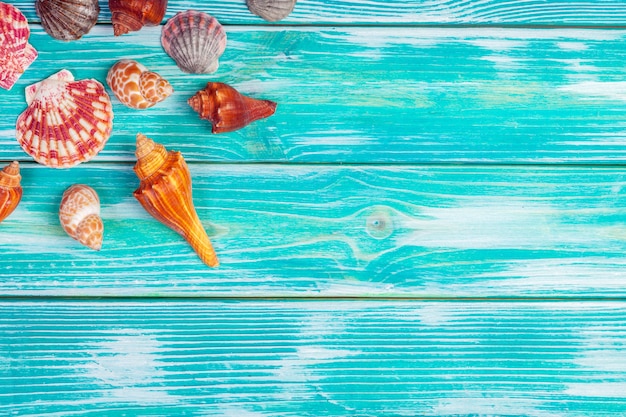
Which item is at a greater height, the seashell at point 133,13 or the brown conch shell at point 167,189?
the seashell at point 133,13

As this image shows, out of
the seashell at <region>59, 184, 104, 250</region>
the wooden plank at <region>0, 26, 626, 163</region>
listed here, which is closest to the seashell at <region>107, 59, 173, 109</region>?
the wooden plank at <region>0, 26, 626, 163</region>

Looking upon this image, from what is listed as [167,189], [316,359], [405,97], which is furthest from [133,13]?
[316,359]

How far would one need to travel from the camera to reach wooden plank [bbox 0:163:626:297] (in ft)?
2.66

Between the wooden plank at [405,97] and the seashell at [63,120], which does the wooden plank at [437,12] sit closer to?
the wooden plank at [405,97]

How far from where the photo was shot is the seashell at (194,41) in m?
0.76

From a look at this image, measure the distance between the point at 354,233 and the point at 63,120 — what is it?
1.35 ft

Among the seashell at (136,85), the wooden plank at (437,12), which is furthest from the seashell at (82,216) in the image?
the wooden plank at (437,12)

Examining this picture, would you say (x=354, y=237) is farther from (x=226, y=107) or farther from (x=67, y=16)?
(x=67, y=16)

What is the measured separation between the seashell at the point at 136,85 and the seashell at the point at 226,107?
41 mm

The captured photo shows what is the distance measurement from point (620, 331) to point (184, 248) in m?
0.62

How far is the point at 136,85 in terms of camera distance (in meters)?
0.76

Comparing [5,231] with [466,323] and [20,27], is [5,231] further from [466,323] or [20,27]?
[466,323]

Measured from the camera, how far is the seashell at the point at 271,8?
77 centimetres

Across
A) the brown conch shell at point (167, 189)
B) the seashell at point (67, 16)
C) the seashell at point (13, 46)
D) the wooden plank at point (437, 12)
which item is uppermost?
the wooden plank at point (437, 12)
